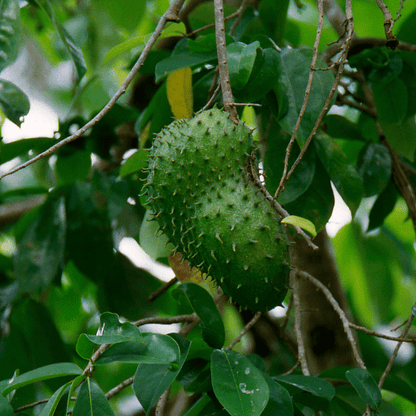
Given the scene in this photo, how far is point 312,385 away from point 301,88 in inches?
29.8

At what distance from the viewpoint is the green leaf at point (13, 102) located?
1.29m

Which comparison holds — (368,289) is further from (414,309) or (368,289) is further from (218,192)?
(218,192)

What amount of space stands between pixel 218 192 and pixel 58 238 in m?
0.96

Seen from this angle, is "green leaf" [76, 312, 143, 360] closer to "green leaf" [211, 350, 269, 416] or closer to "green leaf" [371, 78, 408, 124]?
"green leaf" [211, 350, 269, 416]

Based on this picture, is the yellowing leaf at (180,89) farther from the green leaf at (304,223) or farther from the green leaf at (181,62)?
the green leaf at (304,223)

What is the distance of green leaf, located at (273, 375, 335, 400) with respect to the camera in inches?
37.5

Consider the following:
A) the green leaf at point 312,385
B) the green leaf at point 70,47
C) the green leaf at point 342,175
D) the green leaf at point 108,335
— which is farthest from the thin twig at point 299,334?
the green leaf at point 70,47

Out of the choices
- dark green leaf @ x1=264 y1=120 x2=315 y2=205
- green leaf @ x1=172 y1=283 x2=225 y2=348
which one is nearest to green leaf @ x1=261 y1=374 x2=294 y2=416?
green leaf @ x1=172 y1=283 x2=225 y2=348

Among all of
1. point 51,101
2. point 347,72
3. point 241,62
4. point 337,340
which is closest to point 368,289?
point 337,340

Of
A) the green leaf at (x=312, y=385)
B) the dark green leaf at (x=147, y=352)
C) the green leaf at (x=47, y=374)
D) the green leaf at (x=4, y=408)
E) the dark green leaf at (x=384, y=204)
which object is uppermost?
the green leaf at (x=47, y=374)

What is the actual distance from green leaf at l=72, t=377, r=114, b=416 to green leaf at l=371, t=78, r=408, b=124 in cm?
121

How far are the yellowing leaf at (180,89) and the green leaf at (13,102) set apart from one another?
0.43m

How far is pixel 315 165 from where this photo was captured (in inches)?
53.9

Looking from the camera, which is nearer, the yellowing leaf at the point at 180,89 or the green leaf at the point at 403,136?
the yellowing leaf at the point at 180,89
